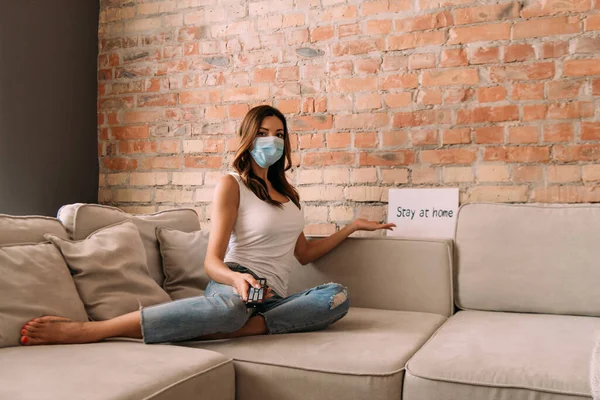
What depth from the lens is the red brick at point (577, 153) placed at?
7.80 ft

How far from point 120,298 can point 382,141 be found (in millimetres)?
1317

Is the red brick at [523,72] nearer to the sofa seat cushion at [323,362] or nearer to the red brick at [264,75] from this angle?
the red brick at [264,75]

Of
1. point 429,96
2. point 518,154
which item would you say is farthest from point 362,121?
point 518,154

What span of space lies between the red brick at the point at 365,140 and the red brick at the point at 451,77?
0.31 meters

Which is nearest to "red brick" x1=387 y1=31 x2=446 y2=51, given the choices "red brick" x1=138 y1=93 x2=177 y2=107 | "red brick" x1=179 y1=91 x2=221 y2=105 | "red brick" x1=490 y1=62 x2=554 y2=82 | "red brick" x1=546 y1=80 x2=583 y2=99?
"red brick" x1=490 y1=62 x2=554 y2=82

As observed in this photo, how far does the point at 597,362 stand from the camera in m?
1.44

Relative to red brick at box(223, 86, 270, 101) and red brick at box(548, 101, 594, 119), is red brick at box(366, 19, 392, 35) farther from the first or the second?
red brick at box(548, 101, 594, 119)

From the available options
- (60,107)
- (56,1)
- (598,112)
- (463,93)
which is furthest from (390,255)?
(56,1)

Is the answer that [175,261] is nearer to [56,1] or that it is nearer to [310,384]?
[310,384]

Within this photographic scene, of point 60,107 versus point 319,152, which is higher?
point 60,107

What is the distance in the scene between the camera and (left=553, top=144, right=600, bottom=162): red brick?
2379mm

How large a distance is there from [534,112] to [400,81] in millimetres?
558

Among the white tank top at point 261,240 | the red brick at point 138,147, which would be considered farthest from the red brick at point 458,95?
the red brick at point 138,147

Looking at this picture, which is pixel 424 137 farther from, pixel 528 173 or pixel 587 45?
pixel 587 45
